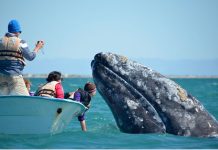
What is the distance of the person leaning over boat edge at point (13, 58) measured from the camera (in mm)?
11516

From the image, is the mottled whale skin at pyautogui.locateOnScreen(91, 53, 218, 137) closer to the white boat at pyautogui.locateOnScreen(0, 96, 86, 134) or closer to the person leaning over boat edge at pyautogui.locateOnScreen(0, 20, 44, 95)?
the white boat at pyautogui.locateOnScreen(0, 96, 86, 134)

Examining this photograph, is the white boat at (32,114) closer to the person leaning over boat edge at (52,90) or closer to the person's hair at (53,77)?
the person leaning over boat edge at (52,90)

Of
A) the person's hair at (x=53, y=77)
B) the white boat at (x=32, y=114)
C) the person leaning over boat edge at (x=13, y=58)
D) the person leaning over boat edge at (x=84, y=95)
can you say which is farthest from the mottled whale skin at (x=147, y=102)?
the person leaning over boat edge at (x=84, y=95)

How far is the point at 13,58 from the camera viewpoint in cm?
1157

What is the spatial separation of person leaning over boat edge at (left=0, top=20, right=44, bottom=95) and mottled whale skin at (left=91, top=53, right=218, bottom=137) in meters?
1.32

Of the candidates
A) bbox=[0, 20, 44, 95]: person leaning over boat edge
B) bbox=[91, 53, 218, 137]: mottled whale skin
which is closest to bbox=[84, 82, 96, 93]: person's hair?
bbox=[91, 53, 218, 137]: mottled whale skin

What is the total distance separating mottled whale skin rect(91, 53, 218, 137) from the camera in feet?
36.8

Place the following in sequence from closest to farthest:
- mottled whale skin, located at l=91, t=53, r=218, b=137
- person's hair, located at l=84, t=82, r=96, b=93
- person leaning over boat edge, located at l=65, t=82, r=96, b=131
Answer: mottled whale skin, located at l=91, t=53, r=218, b=137, person leaning over boat edge, located at l=65, t=82, r=96, b=131, person's hair, located at l=84, t=82, r=96, b=93

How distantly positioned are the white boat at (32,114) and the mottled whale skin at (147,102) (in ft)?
2.83

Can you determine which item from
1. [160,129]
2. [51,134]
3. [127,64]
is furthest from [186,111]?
[51,134]

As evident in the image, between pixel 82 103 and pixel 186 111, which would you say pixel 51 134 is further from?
pixel 186 111

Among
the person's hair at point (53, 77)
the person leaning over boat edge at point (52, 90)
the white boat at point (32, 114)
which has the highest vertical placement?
the person's hair at point (53, 77)

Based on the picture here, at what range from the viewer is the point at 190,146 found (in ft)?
35.3

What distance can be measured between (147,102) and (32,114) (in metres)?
2.14
